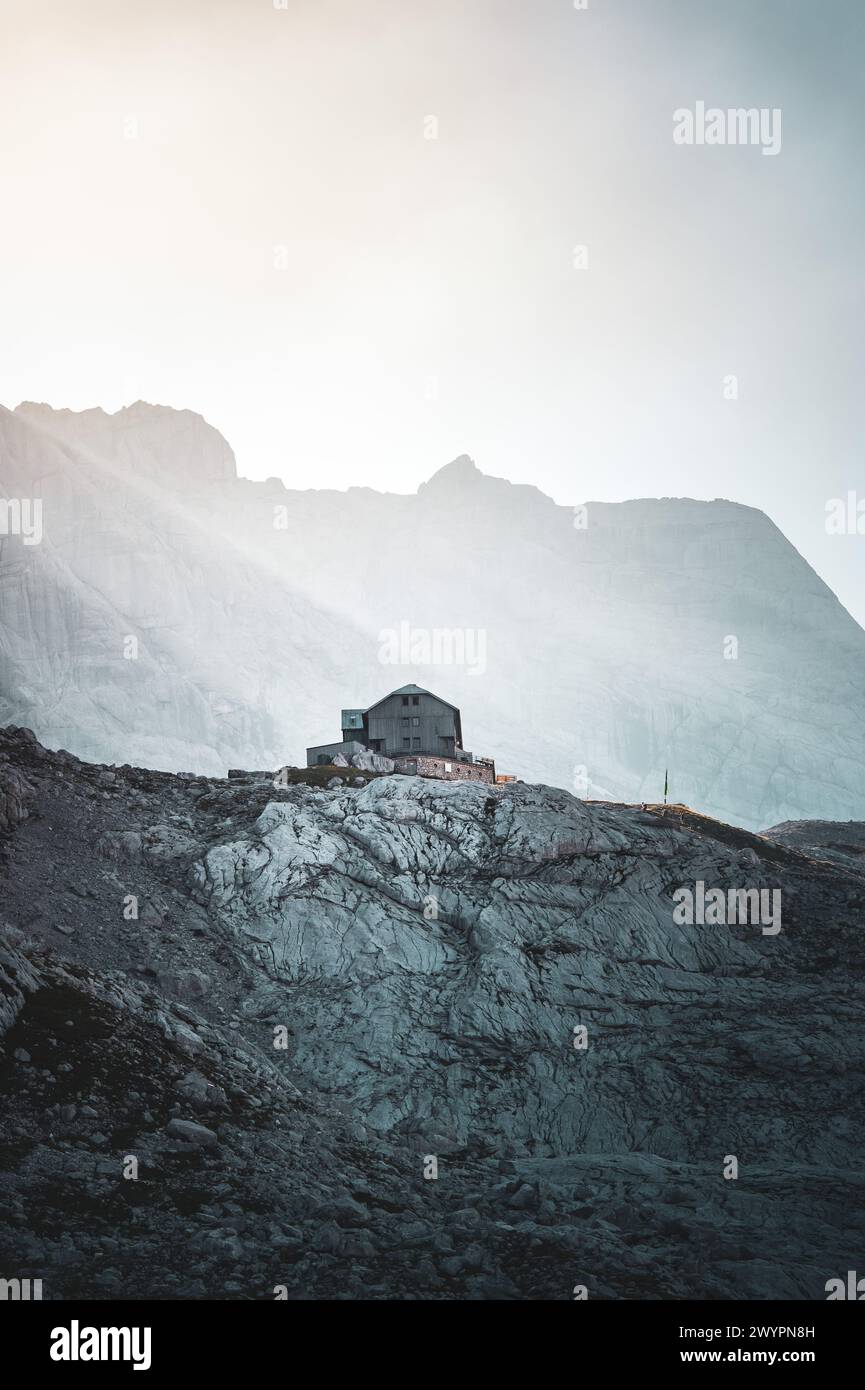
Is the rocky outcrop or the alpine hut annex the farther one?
the alpine hut annex

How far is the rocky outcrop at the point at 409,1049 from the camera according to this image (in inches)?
1073

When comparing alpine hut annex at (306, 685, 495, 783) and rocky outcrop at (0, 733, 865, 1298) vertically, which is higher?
alpine hut annex at (306, 685, 495, 783)

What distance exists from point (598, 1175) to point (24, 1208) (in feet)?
66.5

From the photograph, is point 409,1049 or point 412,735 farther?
point 412,735

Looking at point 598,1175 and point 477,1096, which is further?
point 477,1096

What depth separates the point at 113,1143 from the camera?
29.5 metres

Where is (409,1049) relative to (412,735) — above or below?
below

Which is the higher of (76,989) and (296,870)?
(296,870)

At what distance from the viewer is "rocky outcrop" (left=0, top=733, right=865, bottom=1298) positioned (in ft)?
89.5

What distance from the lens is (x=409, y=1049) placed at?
47.0m

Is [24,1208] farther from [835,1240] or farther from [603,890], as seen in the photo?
[603,890]

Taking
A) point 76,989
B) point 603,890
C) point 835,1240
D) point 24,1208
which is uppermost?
point 603,890
